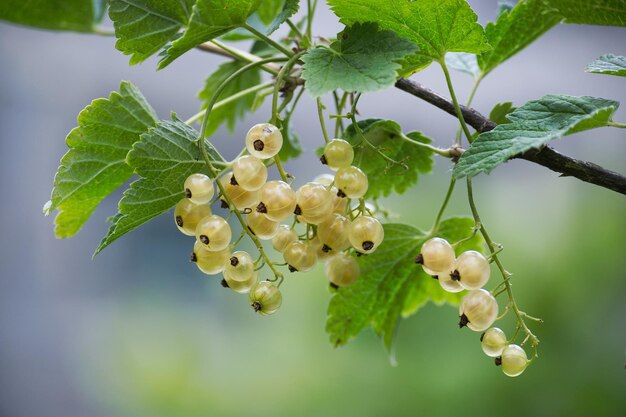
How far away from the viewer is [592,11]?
1.34ft

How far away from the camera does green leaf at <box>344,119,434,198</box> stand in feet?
1.82

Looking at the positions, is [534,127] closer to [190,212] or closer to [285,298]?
[190,212]

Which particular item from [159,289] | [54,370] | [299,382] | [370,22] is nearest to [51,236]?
[54,370]

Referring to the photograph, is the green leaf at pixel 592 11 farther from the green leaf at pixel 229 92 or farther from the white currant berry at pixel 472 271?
the green leaf at pixel 229 92

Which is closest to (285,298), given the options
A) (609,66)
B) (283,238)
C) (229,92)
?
(229,92)

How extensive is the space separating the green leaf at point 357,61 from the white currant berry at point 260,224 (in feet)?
0.31

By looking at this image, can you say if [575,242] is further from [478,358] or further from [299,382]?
[299,382]

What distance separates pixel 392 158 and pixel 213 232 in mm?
216

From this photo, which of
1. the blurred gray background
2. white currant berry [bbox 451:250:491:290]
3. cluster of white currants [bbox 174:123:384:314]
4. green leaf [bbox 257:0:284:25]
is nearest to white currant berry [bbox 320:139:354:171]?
cluster of white currants [bbox 174:123:384:314]

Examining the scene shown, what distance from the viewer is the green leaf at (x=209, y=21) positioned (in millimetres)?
429

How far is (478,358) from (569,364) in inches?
11.4

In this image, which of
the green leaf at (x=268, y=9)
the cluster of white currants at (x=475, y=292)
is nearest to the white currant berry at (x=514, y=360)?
the cluster of white currants at (x=475, y=292)

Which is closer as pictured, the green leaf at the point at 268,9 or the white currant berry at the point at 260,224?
the white currant berry at the point at 260,224

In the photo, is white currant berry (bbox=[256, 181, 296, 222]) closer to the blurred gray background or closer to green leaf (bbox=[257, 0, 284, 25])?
green leaf (bbox=[257, 0, 284, 25])
